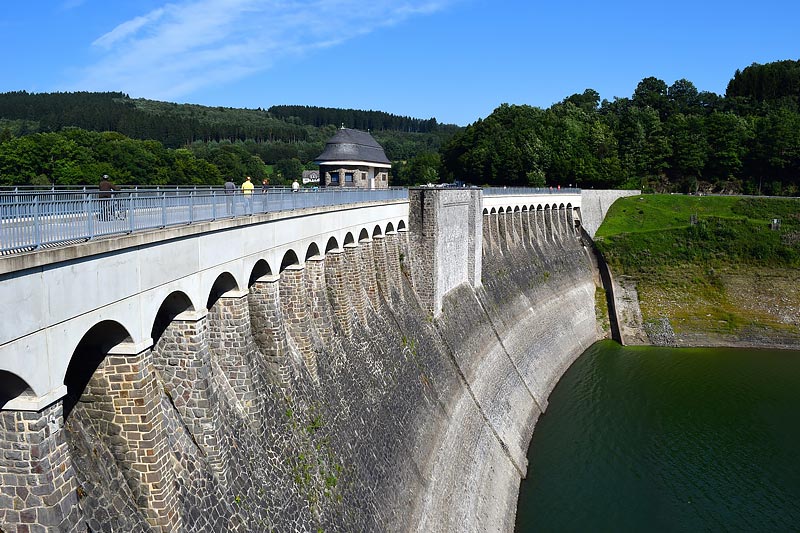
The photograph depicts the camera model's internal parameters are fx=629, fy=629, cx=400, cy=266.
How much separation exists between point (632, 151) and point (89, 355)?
88.3 meters

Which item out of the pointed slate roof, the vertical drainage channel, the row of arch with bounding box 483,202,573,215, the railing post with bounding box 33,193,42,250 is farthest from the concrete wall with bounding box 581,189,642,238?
the railing post with bounding box 33,193,42,250

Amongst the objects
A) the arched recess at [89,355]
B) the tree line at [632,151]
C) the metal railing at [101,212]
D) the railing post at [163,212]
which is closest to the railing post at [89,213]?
the metal railing at [101,212]

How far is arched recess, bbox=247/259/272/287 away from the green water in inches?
681

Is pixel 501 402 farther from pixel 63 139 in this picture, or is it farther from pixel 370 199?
pixel 63 139

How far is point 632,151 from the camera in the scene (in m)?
88.8

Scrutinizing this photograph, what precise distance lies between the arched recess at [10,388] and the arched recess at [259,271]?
30.0 ft

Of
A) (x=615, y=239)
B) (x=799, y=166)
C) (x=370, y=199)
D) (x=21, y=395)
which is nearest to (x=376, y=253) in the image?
(x=370, y=199)

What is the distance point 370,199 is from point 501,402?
45.3 ft

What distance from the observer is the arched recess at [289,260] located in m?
19.8

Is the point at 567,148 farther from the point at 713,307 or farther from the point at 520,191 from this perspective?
the point at 713,307

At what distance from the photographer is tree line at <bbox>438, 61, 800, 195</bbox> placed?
80.6 meters

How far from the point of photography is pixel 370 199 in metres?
27.6

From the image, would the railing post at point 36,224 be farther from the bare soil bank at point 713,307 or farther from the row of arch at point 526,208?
the bare soil bank at point 713,307

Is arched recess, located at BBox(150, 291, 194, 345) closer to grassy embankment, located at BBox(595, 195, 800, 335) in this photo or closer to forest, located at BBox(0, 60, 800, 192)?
forest, located at BBox(0, 60, 800, 192)
